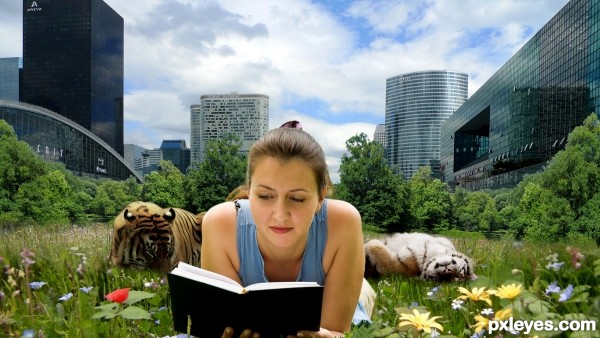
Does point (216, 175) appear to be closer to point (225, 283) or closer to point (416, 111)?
point (225, 283)

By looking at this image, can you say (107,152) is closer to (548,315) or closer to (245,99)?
(245,99)

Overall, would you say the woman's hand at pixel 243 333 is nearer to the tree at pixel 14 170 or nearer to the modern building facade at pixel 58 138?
the tree at pixel 14 170

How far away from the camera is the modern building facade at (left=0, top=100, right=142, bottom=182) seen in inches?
1540

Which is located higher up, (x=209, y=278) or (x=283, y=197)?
(x=283, y=197)

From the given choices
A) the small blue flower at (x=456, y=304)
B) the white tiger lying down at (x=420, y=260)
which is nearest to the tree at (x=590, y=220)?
the white tiger lying down at (x=420, y=260)

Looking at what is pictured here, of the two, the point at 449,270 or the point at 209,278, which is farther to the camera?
the point at 449,270

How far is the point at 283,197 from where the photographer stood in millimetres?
2781

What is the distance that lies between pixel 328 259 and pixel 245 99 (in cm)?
2350

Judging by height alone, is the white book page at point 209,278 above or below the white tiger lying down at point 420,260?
above

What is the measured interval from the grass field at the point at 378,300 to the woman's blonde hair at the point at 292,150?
2.92 ft

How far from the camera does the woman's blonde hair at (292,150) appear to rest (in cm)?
283

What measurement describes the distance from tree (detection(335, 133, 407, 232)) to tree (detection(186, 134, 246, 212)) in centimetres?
514

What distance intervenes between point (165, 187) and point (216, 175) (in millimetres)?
2928

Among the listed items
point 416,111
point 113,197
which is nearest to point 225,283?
point 113,197
